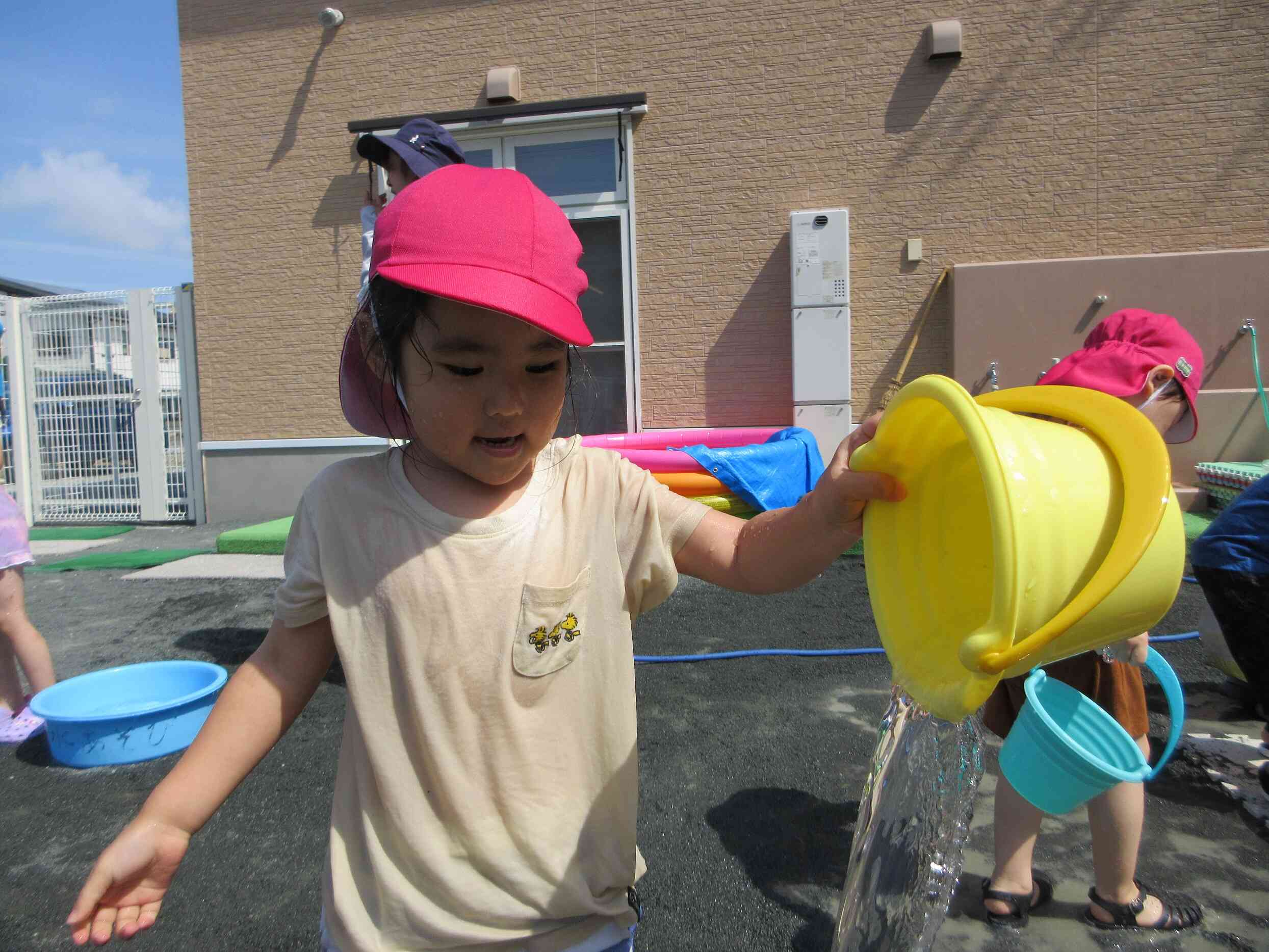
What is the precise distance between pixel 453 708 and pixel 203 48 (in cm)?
966

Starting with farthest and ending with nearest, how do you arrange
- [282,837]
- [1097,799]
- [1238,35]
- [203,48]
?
1. [203,48]
2. [1238,35]
3. [282,837]
4. [1097,799]

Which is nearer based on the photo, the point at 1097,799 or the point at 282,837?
the point at 1097,799

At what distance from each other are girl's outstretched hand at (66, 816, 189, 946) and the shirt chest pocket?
0.51 metres

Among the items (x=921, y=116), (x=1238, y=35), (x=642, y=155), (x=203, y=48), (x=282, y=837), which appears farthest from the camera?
(x=203, y=48)

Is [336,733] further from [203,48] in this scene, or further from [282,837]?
[203,48]

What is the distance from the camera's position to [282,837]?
2.59m

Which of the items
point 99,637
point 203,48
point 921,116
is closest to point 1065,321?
point 921,116

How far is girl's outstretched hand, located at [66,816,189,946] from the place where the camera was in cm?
109

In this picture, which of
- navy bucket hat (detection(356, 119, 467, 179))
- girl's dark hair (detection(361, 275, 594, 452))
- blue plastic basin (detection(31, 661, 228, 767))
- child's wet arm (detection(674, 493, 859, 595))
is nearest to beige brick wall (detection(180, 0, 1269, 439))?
navy bucket hat (detection(356, 119, 467, 179))

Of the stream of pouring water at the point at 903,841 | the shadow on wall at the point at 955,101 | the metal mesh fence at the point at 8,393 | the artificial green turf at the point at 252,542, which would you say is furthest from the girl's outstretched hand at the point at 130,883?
the metal mesh fence at the point at 8,393

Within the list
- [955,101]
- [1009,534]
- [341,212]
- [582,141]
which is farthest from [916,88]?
[1009,534]

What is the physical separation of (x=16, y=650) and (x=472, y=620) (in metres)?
3.30

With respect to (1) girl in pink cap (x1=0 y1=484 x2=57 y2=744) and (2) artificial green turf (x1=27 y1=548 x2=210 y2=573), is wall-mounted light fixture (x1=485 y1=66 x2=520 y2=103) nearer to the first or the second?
(2) artificial green turf (x1=27 y1=548 x2=210 y2=573)

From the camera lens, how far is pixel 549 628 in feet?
4.00
